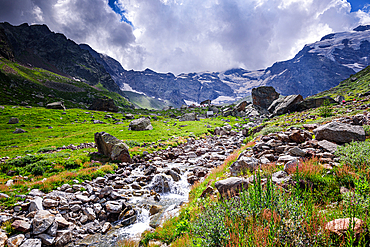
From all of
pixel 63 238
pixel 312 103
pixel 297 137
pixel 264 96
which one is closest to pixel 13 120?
pixel 63 238

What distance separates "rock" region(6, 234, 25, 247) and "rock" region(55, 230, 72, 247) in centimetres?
135

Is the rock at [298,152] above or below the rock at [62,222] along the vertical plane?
above

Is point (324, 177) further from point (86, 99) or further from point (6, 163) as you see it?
point (86, 99)

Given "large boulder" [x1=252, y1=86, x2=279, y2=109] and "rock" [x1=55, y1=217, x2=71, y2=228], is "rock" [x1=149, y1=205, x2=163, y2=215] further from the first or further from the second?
"large boulder" [x1=252, y1=86, x2=279, y2=109]

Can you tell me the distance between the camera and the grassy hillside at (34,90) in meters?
95.5

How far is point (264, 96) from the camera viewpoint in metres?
88.9

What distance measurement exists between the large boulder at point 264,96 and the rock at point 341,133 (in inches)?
3433

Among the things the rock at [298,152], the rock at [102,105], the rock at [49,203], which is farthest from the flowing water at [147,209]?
the rock at [102,105]

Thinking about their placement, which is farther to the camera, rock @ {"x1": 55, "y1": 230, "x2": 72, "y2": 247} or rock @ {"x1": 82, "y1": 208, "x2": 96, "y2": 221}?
rock @ {"x1": 82, "y1": 208, "x2": 96, "y2": 221}

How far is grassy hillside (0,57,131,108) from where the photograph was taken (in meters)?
95.5

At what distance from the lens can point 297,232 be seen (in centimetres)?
335

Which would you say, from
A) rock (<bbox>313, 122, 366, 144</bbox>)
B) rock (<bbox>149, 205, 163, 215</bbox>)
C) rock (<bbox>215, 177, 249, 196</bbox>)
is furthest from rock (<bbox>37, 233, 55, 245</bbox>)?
rock (<bbox>313, 122, 366, 144</bbox>)

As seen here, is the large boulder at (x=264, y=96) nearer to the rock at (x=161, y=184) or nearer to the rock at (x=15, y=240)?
the rock at (x=161, y=184)

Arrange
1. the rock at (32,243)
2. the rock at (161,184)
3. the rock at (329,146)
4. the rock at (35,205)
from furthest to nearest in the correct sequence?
the rock at (161,184) < the rock at (35,205) < the rock at (329,146) < the rock at (32,243)
